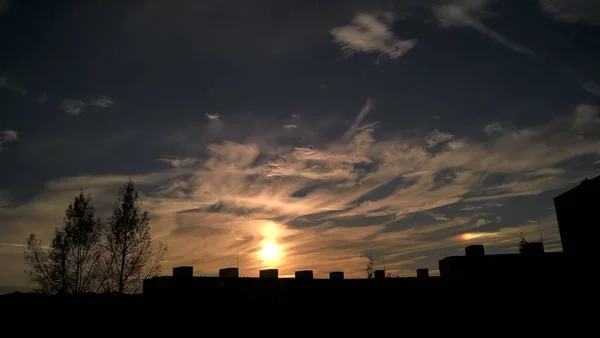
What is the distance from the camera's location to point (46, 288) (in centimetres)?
4734

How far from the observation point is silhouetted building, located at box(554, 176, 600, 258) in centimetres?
3488

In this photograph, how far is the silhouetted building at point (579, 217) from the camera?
1373 inches

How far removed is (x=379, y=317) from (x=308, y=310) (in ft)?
17.9

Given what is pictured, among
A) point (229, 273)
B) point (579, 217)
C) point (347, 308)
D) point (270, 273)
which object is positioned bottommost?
point (347, 308)

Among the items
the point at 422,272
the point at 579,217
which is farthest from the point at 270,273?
the point at 579,217

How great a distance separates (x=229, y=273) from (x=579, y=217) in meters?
32.5

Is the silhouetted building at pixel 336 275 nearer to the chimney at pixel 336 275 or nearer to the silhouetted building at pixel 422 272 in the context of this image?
A: the chimney at pixel 336 275

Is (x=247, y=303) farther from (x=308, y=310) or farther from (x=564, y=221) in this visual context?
(x=564, y=221)

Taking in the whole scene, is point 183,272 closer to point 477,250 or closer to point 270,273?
point 270,273

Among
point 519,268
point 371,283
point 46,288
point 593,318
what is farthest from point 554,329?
point 46,288

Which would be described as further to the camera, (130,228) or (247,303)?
(130,228)

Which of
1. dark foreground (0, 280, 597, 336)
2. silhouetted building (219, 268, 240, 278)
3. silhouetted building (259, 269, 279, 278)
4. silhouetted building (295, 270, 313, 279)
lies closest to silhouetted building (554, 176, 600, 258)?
dark foreground (0, 280, 597, 336)

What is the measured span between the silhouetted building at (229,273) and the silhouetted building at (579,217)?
30520 millimetres

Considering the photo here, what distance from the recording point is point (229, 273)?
49219 mm
